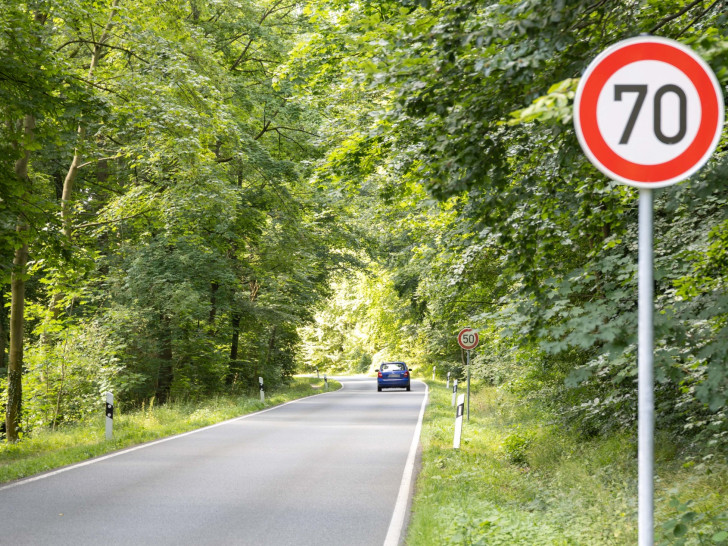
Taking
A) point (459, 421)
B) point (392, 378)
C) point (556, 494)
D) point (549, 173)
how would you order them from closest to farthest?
point (549, 173) < point (556, 494) < point (459, 421) < point (392, 378)

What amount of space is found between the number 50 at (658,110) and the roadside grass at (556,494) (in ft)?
9.43

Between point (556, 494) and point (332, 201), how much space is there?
403 inches

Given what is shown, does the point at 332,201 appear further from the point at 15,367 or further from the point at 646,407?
the point at 646,407

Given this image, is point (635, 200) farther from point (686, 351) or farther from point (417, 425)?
point (417, 425)

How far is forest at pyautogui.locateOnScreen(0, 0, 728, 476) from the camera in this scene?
528 centimetres

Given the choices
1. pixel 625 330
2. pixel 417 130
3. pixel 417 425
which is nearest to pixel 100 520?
pixel 417 130

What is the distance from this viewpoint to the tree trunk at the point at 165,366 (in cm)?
2350

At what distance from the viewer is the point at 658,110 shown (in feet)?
10.6

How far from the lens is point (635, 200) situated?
24.8 ft

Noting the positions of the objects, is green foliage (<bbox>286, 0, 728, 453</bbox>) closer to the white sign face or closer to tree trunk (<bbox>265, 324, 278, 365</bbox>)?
the white sign face

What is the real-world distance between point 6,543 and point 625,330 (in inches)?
212

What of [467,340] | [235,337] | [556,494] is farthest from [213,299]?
[556,494]

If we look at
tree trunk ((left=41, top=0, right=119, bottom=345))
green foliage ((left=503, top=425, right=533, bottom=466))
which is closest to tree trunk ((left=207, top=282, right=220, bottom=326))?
tree trunk ((left=41, top=0, right=119, bottom=345))

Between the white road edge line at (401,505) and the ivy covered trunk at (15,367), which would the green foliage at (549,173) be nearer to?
the white road edge line at (401,505)
